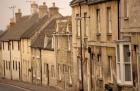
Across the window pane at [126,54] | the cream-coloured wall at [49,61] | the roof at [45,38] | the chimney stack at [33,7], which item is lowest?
the cream-coloured wall at [49,61]

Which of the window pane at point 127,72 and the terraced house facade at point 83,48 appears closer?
the window pane at point 127,72

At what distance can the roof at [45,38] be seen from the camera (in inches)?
2330

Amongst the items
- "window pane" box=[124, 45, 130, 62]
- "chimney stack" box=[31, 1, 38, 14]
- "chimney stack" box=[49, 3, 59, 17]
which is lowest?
"window pane" box=[124, 45, 130, 62]

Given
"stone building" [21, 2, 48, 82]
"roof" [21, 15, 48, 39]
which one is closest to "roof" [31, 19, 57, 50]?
"stone building" [21, 2, 48, 82]

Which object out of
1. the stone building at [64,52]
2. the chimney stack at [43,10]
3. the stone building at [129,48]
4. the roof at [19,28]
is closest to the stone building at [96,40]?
the stone building at [129,48]

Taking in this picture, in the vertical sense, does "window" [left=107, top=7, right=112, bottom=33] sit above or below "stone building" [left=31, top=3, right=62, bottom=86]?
above

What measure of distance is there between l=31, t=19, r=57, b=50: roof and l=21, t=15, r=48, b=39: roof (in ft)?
6.67

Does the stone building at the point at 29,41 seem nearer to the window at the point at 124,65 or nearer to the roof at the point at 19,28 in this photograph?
the roof at the point at 19,28

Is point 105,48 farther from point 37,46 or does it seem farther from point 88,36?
point 37,46

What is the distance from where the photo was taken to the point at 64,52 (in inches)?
2010

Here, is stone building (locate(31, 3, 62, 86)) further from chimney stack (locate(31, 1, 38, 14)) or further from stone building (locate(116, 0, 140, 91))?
stone building (locate(116, 0, 140, 91))

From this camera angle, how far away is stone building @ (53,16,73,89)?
1953 inches

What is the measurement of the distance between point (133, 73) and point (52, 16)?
37.7m

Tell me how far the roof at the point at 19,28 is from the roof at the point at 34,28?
2425 millimetres
